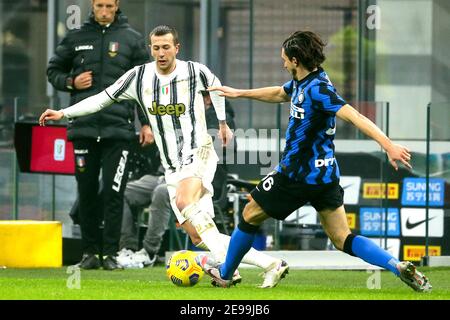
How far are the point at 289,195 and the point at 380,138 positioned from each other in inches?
35.9

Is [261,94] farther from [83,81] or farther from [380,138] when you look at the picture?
[83,81]

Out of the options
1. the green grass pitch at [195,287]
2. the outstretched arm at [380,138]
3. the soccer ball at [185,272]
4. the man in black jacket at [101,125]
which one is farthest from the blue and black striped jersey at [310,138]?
the man in black jacket at [101,125]

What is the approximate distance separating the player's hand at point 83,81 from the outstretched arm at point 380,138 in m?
3.68

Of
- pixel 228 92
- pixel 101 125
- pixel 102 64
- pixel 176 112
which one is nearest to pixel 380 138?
pixel 228 92

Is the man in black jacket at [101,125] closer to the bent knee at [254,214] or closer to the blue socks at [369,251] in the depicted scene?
the bent knee at [254,214]

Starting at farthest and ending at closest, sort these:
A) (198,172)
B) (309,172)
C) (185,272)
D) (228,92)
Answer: (198,172) → (185,272) → (228,92) → (309,172)

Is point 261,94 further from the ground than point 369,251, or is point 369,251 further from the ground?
point 261,94

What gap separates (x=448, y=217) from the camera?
45.4 ft

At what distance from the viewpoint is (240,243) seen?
9672 mm

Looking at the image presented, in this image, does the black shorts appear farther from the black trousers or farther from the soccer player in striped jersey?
the black trousers

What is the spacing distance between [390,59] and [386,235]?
297cm

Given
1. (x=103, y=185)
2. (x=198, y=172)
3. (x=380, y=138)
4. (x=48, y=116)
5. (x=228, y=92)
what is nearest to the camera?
(x=380, y=138)

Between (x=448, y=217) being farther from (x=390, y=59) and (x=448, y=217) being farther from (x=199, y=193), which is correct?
(x=199, y=193)

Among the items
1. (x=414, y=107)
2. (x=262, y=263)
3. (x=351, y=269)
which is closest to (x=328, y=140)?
(x=262, y=263)
